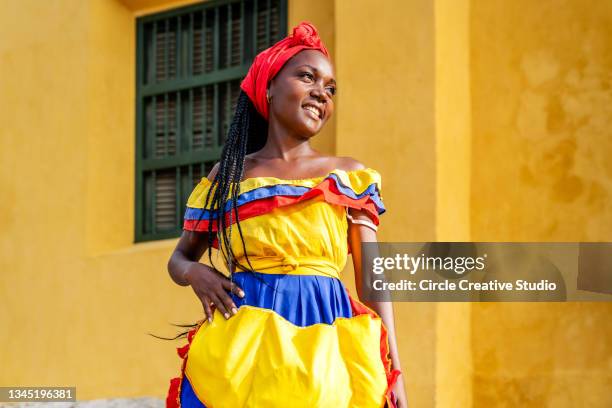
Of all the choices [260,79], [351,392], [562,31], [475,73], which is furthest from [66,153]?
[351,392]

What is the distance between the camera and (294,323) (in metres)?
3.02

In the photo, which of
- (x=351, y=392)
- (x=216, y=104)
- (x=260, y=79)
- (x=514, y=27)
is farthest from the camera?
(x=216, y=104)

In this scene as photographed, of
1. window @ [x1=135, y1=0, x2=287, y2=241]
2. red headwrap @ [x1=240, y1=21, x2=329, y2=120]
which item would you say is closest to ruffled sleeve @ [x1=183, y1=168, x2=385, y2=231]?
red headwrap @ [x1=240, y1=21, x2=329, y2=120]

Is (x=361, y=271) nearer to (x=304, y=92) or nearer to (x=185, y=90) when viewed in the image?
(x=304, y=92)

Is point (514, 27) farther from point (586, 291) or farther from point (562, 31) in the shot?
point (586, 291)

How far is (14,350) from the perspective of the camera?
290 inches

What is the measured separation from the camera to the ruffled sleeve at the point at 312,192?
308 centimetres

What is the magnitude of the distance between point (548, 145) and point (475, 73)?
576mm

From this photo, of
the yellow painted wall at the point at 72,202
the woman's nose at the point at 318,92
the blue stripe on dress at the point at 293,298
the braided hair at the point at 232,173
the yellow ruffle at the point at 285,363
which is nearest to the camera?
the yellow ruffle at the point at 285,363

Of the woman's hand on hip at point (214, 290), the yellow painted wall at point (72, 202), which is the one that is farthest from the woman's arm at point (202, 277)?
the yellow painted wall at point (72, 202)

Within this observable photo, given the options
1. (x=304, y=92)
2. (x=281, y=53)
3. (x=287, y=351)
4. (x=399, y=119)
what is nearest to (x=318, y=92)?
(x=304, y=92)

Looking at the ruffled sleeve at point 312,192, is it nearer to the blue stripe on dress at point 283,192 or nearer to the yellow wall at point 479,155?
the blue stripe on dress at point 283,192

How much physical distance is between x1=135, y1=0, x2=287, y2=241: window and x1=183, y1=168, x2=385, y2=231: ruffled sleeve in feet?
12.0
